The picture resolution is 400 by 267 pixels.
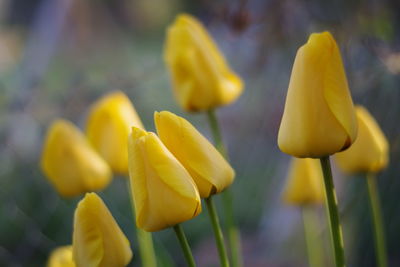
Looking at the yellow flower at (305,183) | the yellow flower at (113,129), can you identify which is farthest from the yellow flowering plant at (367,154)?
the yellow flower at (113,129)

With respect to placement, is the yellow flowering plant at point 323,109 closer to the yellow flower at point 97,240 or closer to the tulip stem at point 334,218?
the tulip stem at point 334,218

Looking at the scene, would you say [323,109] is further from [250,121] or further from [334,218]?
[250,121]

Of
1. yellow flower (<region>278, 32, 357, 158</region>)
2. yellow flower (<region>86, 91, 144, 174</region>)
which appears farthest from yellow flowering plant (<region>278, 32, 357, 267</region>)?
yellow flower (<region>86, 91, 144, 174</region>)

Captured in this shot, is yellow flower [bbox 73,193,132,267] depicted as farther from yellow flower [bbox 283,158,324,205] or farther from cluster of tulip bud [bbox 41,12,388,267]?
yellow flower [bbox 283,158,324,205]

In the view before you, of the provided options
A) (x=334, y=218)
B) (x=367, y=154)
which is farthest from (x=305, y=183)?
(x=334, y=218)

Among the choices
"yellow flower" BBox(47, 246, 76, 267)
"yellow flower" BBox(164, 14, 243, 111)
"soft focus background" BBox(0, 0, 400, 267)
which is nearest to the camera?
"yellow flower" BBox(47, 246, 76, 267)
